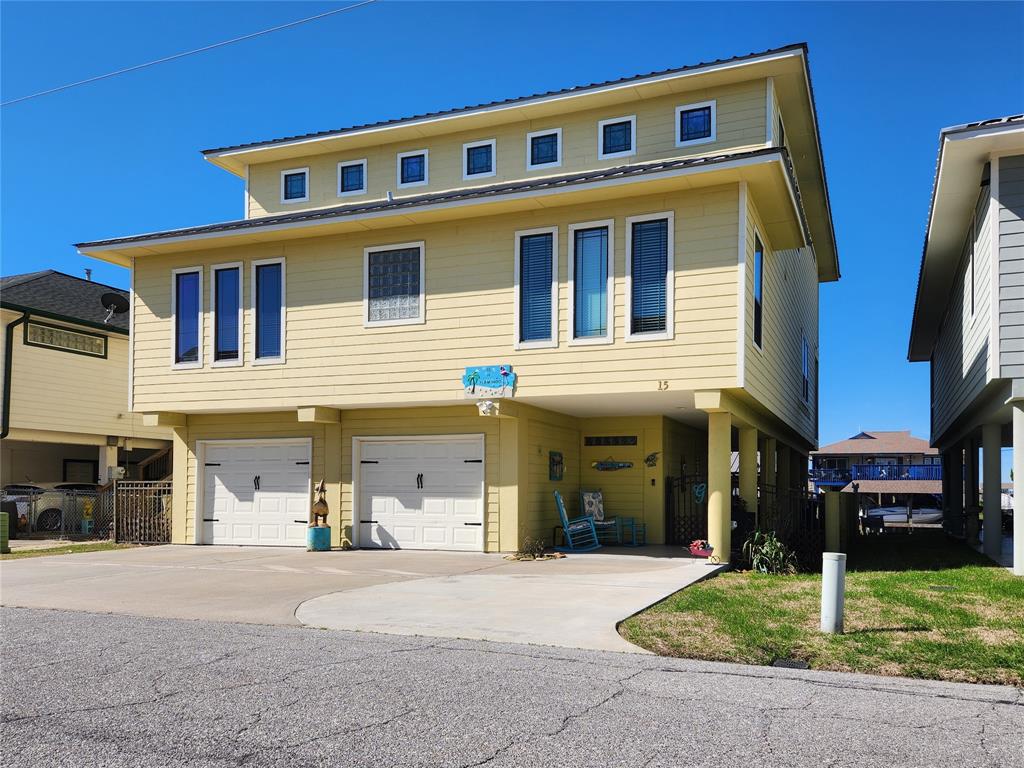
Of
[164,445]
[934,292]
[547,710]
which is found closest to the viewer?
[547,710]

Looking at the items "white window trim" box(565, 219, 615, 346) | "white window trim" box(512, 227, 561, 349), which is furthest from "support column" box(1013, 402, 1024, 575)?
"white window trim" box(512, 227, 561, 349)

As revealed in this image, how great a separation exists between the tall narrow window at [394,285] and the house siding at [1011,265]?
9258 mm

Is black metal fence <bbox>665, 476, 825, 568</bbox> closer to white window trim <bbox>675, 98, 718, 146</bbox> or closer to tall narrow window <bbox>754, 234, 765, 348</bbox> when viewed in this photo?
tall narrow window <bbox>754, 234, 765, 348</bbox>

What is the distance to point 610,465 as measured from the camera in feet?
62.6

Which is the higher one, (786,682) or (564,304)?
(564,304)

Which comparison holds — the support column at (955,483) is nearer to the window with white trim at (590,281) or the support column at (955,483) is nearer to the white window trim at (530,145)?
the window with white trim at (590,281)

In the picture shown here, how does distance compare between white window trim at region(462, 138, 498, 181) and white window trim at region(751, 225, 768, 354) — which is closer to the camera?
white window trim at region(751, 225, 768, 354)

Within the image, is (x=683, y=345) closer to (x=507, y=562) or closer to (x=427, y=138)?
(x=507, y=562)

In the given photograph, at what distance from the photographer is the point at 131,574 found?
45.2ft

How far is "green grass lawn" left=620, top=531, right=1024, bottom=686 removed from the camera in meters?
7.25

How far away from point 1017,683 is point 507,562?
937 cm

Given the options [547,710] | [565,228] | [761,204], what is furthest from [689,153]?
[547,710]

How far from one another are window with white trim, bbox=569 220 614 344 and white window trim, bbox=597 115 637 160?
10.1 ft

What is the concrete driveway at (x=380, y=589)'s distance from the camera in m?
9.05
